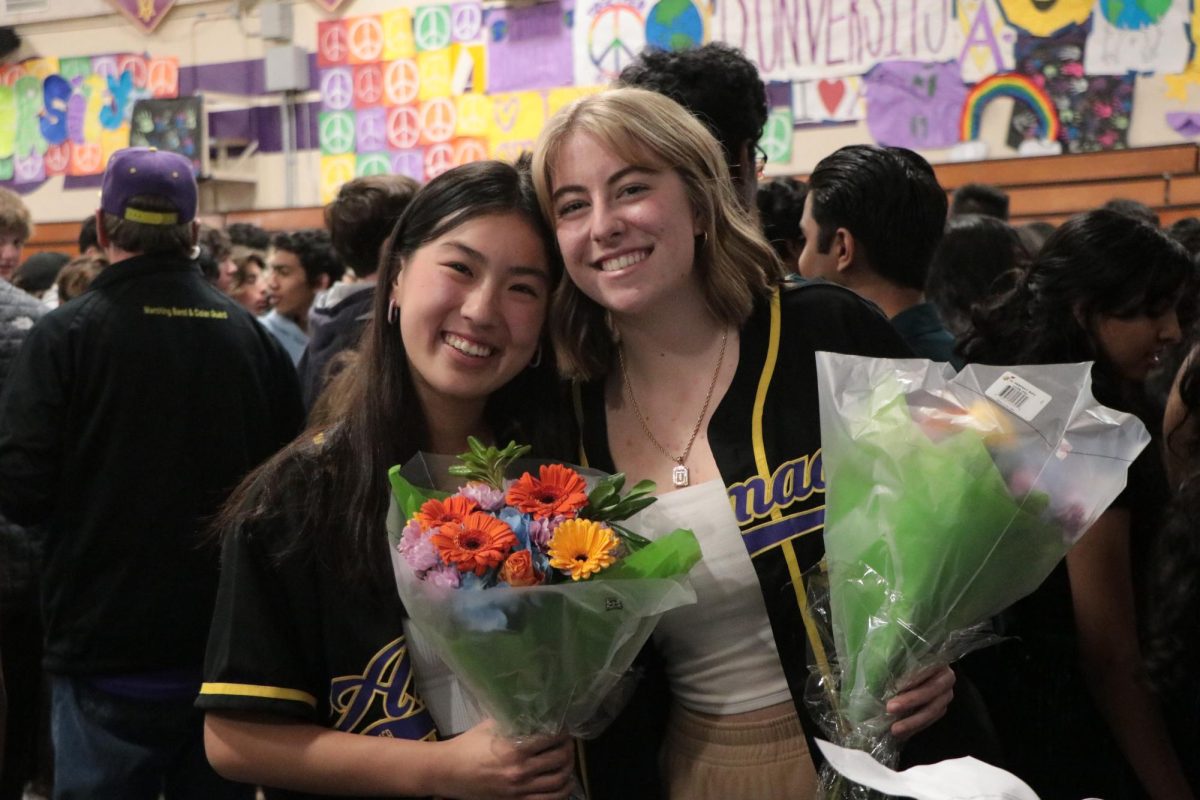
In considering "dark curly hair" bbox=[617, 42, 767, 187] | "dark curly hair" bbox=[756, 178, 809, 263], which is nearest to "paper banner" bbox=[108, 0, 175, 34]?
"dark curly hair" bbox=[756, 178, 809, 263]

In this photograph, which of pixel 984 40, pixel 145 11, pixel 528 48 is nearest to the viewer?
pixel 984 40

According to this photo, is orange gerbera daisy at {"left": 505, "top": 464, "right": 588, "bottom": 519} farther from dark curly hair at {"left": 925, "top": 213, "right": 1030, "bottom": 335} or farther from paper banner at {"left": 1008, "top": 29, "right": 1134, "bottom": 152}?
paper banner at {"left": 1008, "top": 29, "right": 1134, "bottom": 152}

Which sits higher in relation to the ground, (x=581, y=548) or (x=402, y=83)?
(x=402, y=83)

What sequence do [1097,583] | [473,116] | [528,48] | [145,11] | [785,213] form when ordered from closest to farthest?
[1097,583], [785,213], [528,48], [473,116], [145,11]

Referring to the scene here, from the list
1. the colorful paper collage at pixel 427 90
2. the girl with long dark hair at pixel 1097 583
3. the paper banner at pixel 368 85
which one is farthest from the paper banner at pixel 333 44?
the girl with long dark hair at pixel 1097 583

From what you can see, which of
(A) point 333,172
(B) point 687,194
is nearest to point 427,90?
(A) point 333,172

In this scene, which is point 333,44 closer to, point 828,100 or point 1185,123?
point 828,100

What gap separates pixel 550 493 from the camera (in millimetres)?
1409

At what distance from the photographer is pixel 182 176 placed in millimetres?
2801

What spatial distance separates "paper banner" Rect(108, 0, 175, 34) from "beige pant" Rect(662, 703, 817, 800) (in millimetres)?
8498

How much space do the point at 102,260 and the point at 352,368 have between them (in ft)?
8.77

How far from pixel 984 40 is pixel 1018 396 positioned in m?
5.66

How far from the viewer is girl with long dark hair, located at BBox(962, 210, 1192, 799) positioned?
194 cm

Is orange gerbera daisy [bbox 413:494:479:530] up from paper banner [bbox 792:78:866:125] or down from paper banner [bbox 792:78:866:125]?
down
